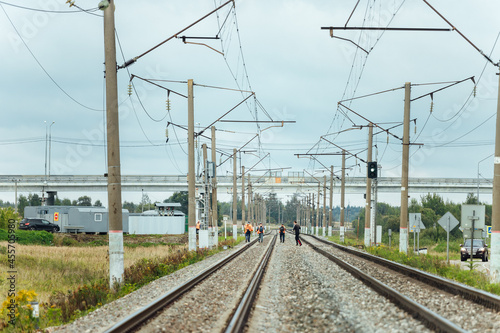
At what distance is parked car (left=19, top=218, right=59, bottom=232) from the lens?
65.9 metres

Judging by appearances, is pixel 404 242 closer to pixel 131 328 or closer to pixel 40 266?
pixel 40 266

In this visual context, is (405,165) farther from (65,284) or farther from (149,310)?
(149,310)

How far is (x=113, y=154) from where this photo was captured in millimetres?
17266

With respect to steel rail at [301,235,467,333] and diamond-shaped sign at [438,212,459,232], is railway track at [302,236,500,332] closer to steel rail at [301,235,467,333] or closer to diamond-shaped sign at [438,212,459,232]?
steel rail at [301,235,467,333]

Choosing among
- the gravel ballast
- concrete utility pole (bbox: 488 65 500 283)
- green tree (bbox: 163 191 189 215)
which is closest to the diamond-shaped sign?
concrete utility pole (bbox: 488 65 500 283)

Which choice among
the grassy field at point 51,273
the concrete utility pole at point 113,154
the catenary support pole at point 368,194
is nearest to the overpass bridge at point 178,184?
the catenary support pole at point 368,194

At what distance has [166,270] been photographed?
22375 millimetres

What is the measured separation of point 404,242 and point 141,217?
5795 cm

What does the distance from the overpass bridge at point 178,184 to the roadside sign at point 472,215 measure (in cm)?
6738

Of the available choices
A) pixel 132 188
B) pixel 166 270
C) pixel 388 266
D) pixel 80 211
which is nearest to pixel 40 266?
pixel 166 270

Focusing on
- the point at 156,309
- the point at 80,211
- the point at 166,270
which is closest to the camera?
the point at 156,309

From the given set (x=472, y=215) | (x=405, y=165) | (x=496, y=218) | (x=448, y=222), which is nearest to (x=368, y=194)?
(x=405, y=165)

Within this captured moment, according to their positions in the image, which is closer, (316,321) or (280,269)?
(316,321)

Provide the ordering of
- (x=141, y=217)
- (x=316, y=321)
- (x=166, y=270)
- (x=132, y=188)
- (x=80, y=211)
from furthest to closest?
(x=132, y=188) < (x=141, y=217) < (x=80, y=211) < (x=166, y=270) < (x=316, y=321)
